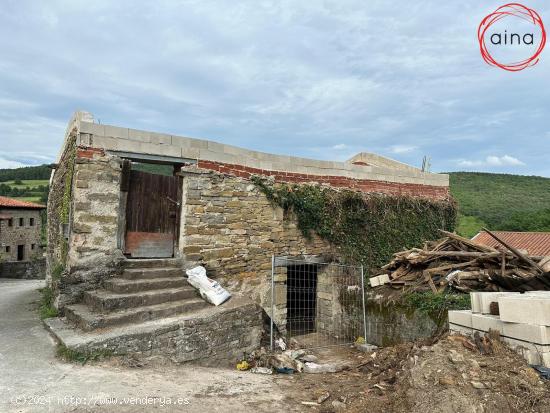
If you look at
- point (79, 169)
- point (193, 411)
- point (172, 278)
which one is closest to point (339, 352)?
point (172, 278)

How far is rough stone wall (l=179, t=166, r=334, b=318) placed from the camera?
7.03 meters

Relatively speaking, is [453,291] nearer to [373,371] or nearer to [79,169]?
[373,371]

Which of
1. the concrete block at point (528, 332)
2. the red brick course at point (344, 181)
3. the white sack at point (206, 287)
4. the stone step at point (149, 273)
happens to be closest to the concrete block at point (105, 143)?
the red brick course at point (344, 181)

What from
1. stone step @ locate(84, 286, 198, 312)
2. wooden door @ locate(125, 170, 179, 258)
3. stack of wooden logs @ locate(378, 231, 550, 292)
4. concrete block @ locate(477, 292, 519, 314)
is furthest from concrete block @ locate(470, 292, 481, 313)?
wooden door @ locate(125, 170, 179, 258)

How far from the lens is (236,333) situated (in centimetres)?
595

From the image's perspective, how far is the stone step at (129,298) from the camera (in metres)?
5.21

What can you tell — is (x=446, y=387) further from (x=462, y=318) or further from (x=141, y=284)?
(x=141, y=284)

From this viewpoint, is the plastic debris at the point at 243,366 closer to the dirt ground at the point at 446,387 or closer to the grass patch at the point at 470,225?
the dirt ground at the point at 446,387

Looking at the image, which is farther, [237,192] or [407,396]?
[237,192]

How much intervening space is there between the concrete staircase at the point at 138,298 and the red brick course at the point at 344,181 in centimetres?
218

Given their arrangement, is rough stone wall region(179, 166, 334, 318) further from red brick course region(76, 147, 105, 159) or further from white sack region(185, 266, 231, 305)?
red brick course region(76, 147, 105, 159)

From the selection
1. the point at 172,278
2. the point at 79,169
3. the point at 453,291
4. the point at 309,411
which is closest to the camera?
the point at 309,411

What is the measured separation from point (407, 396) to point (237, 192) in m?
5.06

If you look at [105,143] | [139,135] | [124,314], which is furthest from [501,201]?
[124,314]
